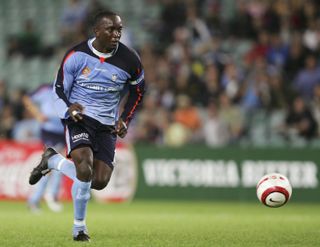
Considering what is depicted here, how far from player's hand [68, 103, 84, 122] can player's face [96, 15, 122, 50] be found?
0.75 meters

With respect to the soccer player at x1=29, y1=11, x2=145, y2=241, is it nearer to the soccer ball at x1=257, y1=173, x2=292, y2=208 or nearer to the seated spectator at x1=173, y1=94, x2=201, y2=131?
the soccer ball at x1=257, y1=173, x2=292, y2=208

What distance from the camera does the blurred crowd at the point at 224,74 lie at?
18.2 m

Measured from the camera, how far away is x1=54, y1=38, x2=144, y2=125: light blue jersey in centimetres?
906

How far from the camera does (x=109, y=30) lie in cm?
891

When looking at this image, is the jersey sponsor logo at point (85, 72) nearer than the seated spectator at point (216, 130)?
Yes

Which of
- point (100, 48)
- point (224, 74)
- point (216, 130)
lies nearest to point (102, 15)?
point (100, 48)

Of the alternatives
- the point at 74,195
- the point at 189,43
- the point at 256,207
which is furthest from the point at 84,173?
the point at 189,43

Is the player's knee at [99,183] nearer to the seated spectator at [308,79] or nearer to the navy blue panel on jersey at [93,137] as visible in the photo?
the navy blue panel on jersey at [93,137]

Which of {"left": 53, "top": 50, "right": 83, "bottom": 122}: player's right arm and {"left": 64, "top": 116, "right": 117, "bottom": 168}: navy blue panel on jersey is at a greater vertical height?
{"left": 53, "top": 50, "right": 83, "bottom": 122}: player's right arm

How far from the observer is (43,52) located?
22312mm

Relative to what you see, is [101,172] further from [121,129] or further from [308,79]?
[308,79]

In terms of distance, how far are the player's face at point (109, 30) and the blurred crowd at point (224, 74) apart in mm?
8932

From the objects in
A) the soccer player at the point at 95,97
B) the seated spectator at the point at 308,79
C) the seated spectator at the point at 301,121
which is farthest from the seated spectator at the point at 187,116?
the soccer player at the point at 95,97

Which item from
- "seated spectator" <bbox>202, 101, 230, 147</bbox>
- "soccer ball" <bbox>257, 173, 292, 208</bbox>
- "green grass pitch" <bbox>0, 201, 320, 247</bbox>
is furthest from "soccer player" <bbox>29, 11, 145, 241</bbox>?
"seated spectator" <bbox>202, 101, 230, 147</bbox>
